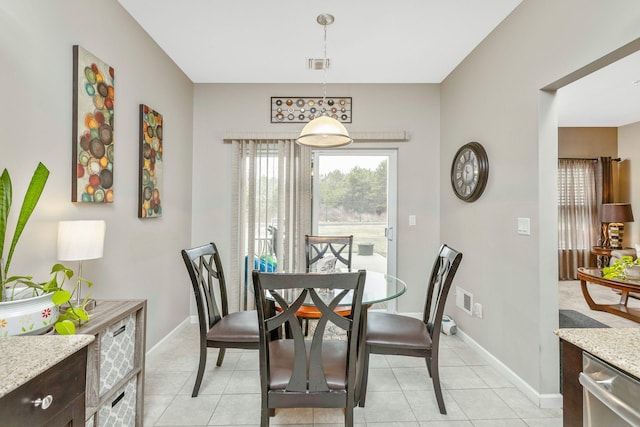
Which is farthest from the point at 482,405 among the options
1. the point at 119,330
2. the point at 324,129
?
the point at 119,330

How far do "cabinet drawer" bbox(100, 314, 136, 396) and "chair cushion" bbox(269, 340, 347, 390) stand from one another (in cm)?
74

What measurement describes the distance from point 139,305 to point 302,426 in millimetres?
1162

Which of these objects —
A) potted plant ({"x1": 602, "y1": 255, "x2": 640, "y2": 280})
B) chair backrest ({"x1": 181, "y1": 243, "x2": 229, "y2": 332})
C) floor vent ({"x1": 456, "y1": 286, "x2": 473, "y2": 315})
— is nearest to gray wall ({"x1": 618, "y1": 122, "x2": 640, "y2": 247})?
potted plant ({"x1": 602, "y1": 255, "x2": 640, "y2": 280})

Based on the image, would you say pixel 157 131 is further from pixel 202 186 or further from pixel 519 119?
pixel 519 119

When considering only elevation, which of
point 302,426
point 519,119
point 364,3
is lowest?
point 302,426

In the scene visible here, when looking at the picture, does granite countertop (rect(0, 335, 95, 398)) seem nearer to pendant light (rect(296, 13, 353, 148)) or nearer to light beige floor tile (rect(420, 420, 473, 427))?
pendant light (rect(296, 13, 353, 148))

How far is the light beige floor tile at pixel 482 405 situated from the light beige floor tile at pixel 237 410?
1.32m

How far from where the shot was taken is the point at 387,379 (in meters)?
2.32

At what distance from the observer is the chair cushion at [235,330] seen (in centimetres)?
200

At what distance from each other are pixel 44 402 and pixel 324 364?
1.10m

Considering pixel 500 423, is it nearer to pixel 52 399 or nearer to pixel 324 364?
A: pixel 324 364

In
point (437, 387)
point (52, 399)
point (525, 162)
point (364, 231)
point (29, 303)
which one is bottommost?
point (437, 387)

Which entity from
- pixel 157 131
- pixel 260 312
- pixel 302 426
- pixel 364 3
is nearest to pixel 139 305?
pixel 260 312

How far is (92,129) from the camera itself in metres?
1.90
